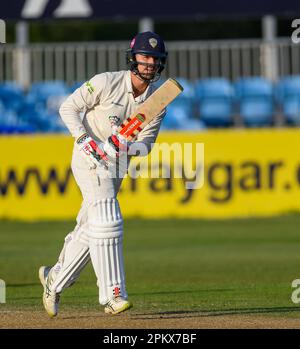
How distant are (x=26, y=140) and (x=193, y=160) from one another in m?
2.69

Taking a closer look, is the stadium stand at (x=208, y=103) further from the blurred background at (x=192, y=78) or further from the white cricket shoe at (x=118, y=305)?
the white cricket shoe at (x=118, y=305)

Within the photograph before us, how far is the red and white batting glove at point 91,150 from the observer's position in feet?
27.4

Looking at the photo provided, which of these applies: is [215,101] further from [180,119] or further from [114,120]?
[114,120]

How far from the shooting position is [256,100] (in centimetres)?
2106

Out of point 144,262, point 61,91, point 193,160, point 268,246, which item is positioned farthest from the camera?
point 61,91

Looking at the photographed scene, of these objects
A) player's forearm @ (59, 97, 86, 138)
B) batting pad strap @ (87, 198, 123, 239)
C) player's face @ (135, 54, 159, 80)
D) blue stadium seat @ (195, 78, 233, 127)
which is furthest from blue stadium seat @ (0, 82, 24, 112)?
batting pad strap @ (87, 198, 123, 239)

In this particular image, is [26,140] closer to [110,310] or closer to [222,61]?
[222,61]

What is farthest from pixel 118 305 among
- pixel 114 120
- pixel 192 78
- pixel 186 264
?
pixel 192 78

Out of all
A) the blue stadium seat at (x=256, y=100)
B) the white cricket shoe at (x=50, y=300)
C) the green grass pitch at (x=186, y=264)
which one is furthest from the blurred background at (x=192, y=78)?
the white cricket shoe at (x=50, y=300)

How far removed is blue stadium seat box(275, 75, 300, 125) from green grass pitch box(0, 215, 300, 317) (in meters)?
2.96

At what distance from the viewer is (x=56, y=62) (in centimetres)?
2112

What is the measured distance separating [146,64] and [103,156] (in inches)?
29.3

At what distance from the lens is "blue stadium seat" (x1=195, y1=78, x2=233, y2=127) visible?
21.1 meters
